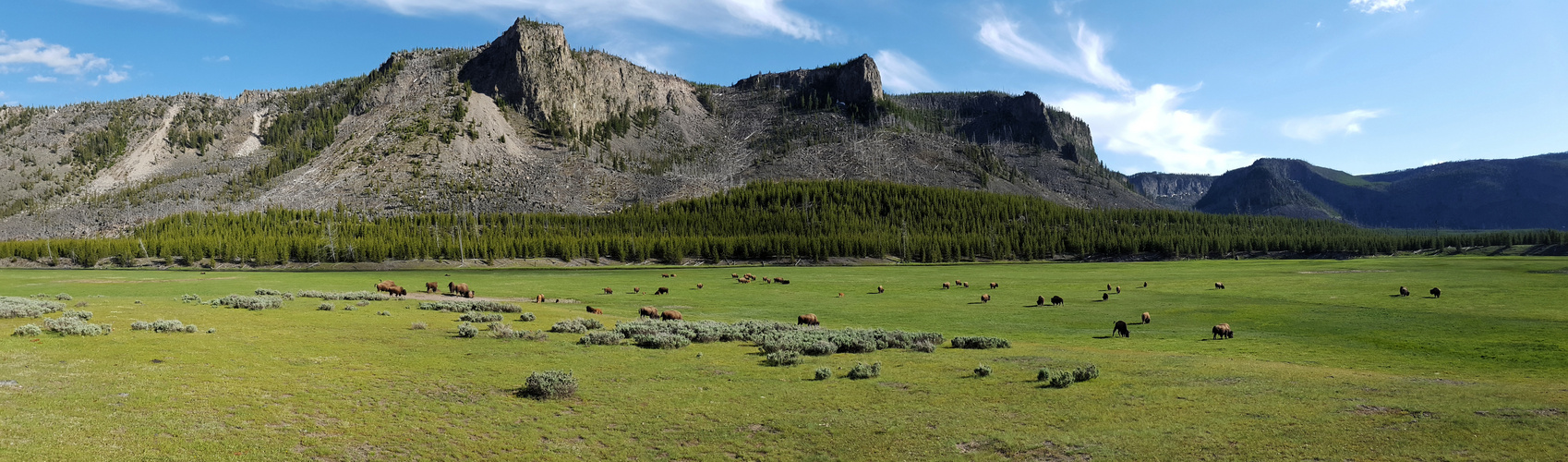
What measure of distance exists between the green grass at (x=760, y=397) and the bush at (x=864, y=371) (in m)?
0.51

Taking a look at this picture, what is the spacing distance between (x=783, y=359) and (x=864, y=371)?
3245 millimetres

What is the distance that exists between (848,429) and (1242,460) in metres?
7.01

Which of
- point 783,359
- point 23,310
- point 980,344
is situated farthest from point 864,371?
point 23,310

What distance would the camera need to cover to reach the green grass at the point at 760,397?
42.2ft

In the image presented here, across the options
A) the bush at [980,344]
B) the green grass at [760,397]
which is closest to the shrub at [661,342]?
the green grass at [760,397]

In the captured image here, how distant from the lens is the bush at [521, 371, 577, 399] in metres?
17.1

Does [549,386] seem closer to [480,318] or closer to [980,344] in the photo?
[980,344]

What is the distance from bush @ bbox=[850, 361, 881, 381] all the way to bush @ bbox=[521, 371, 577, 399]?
7820mm

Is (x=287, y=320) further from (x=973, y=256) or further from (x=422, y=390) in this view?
(x=973, y=256)

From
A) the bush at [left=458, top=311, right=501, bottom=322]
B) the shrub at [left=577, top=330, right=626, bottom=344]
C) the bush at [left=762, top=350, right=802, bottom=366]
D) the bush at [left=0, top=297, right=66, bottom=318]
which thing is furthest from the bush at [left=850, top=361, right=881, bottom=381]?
the bush at [left=0, top=297, right=66, bottom=318]

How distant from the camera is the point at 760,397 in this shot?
17859mm

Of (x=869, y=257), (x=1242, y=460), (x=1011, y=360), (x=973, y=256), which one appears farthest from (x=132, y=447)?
(x=973, y=256)

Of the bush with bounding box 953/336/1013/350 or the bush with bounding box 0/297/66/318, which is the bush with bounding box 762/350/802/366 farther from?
the bush with bounding box 0/297/66/318

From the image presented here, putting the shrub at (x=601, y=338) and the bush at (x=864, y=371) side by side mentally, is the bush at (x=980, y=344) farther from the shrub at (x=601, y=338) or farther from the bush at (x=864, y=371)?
the shrub at (x=601, y=338)
